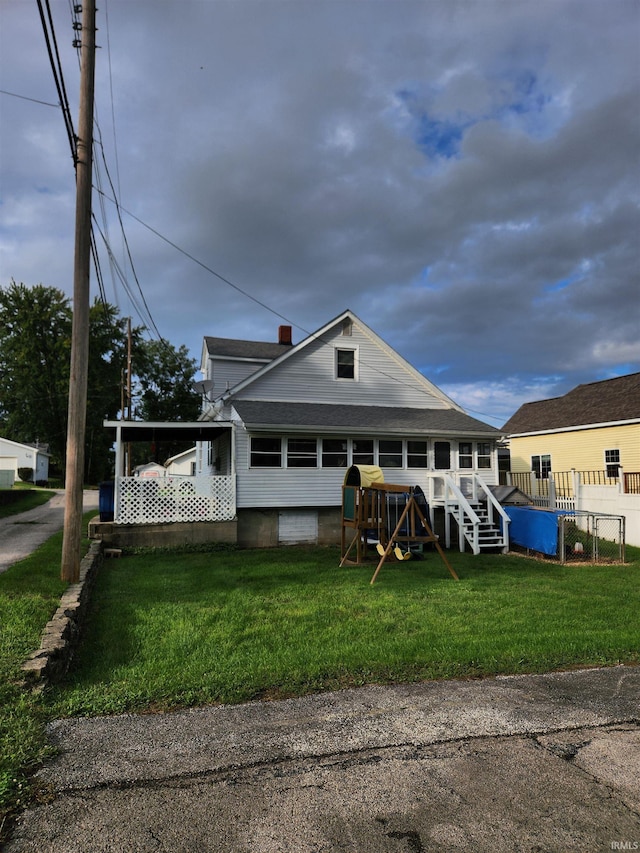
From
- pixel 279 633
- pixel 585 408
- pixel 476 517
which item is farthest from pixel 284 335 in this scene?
pixel 279 633

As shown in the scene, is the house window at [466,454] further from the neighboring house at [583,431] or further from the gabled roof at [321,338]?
the neighboring house at [583,431]

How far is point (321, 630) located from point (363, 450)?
35.0 ft

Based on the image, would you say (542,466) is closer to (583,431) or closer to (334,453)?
(583,431)

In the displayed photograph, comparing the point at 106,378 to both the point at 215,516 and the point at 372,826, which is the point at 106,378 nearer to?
the point at 215,516

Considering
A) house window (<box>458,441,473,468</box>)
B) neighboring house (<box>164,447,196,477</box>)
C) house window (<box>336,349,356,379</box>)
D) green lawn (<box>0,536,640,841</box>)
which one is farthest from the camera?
neighboring house (<box>164,447,196,477</box>)

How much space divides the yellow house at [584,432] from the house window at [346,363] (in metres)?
8.41

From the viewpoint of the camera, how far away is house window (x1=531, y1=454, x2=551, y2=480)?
82.9 feet

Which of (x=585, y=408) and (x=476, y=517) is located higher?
(x=585, y=408)

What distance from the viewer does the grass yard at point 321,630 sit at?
5059 millimetres

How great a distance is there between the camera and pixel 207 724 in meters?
4.20

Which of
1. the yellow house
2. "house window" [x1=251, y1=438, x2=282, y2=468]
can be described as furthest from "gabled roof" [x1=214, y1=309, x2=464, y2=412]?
the yellow house

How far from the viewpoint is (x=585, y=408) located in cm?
2405

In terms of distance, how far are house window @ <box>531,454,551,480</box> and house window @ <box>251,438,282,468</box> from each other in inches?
578

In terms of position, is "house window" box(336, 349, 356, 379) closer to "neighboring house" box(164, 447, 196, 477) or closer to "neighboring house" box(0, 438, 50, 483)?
"neighboring house" box(164, 447, 196, 477)
